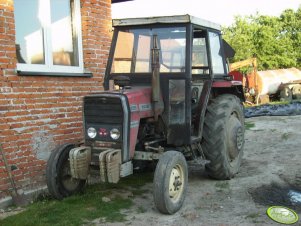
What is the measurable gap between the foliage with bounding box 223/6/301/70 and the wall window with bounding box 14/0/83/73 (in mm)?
26971

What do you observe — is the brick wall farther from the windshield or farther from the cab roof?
the cab roof

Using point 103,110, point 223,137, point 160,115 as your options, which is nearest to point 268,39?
point 223,137

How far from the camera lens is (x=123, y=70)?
5.66 meters

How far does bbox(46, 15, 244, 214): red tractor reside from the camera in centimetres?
474

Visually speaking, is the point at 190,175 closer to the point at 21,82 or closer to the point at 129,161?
the point at 129,161

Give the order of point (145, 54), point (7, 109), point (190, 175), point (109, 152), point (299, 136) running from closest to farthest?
point (109, 152)
point (7, 109)
point (145, 54)
point (190, 175)
point (299, 136)

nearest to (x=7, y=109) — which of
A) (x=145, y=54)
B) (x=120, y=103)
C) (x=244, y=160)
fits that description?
(x=120, y=103)

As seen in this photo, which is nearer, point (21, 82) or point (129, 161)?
point (129, 161)

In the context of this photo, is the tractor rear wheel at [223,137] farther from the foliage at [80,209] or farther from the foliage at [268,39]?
the foliage at [268,39]

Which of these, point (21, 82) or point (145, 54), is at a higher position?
point (145, 54)

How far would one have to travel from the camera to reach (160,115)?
5305 mm

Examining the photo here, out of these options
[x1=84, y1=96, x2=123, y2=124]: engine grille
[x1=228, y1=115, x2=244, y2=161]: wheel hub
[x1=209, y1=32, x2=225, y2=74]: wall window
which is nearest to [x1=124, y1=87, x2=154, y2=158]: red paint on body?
[x1=84, y1=96, x2=123, y2=124]: engine grille

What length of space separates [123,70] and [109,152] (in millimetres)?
1504

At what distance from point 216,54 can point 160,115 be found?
64.4 inches
